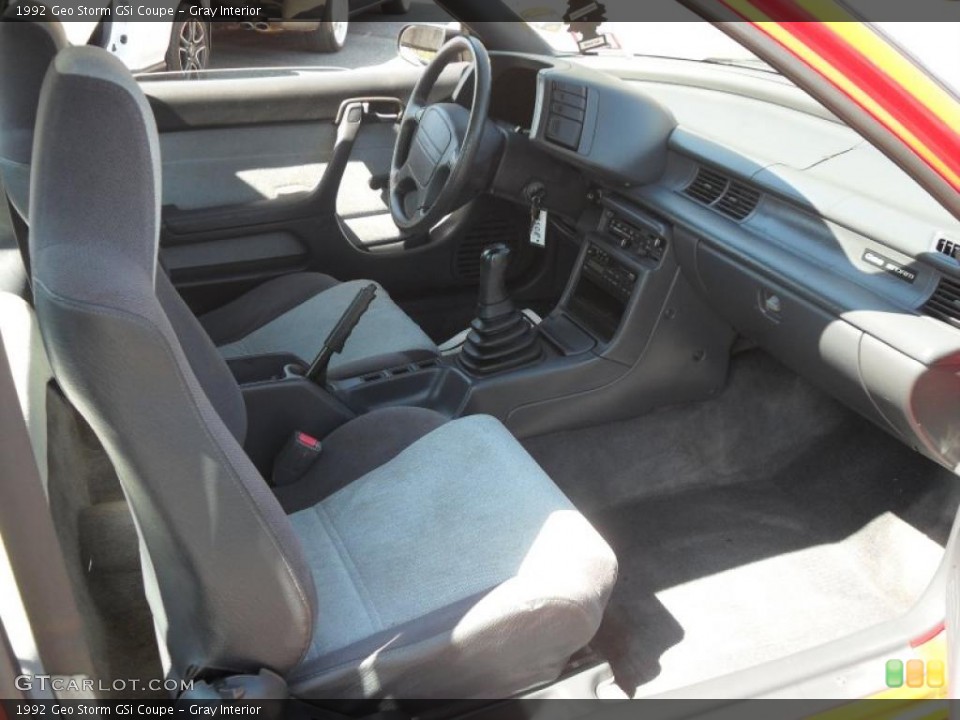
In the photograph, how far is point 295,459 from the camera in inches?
70.5

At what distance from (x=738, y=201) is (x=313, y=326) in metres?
1.04

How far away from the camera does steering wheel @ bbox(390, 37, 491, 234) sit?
218cm

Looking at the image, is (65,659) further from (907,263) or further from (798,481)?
(798,481)

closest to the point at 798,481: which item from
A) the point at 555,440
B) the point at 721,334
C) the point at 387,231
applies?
the point at 721,334

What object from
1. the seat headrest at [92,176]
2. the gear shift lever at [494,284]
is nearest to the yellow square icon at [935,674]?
the seat headrest at [92,176]

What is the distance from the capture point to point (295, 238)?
8.91 ft

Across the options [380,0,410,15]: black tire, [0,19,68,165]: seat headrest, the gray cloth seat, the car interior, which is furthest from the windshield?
[380,0,410,15]: black tire

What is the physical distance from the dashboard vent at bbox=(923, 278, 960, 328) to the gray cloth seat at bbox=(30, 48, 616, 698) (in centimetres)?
68

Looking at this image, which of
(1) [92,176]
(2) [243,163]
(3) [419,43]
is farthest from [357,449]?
(3) [419,43]

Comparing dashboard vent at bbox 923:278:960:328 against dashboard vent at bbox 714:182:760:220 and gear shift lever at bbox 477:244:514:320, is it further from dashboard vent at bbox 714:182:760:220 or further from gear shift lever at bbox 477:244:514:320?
gear shift lever at bbox 477:244:514:320

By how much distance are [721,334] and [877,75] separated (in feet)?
4.76

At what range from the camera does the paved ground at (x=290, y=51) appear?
3.34 meters

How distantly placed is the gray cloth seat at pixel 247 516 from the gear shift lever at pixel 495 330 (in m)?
0.60

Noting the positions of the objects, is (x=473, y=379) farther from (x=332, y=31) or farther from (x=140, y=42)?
(x=332, y=31)
